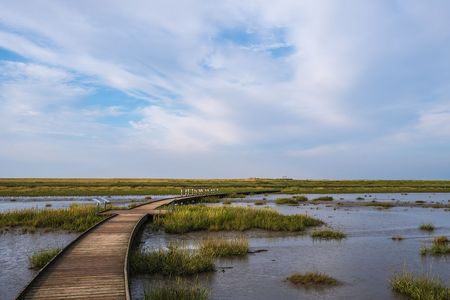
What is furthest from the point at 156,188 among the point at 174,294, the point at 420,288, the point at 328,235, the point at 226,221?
the point at 420,288

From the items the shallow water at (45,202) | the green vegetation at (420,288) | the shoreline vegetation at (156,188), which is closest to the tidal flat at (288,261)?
the green vegetation at (420,288)

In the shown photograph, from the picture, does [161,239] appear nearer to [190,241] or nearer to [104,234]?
[190,241]

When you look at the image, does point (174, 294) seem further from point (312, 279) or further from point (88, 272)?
point (312, 279)

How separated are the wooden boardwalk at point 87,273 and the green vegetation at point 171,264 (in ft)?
2.24

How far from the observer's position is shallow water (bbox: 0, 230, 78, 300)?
12398 mm

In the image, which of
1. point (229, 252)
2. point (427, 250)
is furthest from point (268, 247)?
point (427, 250)

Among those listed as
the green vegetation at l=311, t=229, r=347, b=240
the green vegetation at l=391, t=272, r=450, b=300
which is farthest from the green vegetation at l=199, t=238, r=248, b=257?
the green vegetation at l=391, t=272, r=450, b=300

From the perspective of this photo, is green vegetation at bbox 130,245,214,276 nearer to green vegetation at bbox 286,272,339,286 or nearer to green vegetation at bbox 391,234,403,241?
green vegetation at bbox 286,272,339,286

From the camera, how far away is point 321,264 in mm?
15328

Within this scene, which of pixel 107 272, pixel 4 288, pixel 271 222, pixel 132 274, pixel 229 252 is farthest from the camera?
pixel 271 222

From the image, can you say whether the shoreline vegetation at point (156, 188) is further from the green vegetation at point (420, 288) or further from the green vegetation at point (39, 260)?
the green vegetation at point (420, 288)

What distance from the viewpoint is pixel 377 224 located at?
26.8m

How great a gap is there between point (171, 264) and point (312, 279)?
4815 mm

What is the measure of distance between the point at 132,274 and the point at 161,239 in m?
7.18
